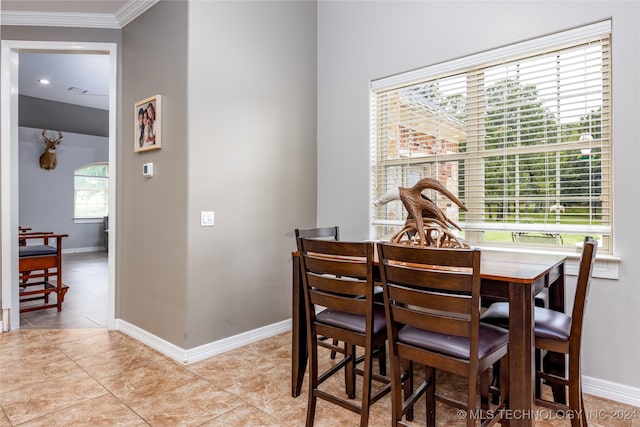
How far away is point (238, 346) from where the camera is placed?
307cm

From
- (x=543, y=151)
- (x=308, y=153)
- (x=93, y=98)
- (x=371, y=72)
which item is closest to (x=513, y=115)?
(x=543, y=151)

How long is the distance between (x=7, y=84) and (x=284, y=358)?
344 cm

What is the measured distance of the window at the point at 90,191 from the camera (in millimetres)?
8969

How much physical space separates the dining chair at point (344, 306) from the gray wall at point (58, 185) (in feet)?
27.6

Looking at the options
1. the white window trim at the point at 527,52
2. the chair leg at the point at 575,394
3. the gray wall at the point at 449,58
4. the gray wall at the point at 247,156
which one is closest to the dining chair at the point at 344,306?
the chair leg at the point at 575,394

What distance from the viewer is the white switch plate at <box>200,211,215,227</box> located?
9.30 feet

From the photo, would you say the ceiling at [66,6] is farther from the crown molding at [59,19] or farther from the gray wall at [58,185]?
the gray wall at [58,185]

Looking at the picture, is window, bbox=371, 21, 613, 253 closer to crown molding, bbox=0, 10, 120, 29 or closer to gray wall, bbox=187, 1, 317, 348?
gray wall, bbox=187, 1, 317, 348

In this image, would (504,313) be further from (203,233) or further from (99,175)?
(99,175)

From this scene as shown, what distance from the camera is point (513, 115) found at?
8.69ft

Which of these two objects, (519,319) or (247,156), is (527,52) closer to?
(519,319)

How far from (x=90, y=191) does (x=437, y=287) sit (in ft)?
32.6

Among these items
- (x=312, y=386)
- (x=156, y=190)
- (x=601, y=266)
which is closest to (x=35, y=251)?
(x=156, y=190)

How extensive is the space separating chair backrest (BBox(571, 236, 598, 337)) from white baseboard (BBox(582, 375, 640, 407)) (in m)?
0.94
